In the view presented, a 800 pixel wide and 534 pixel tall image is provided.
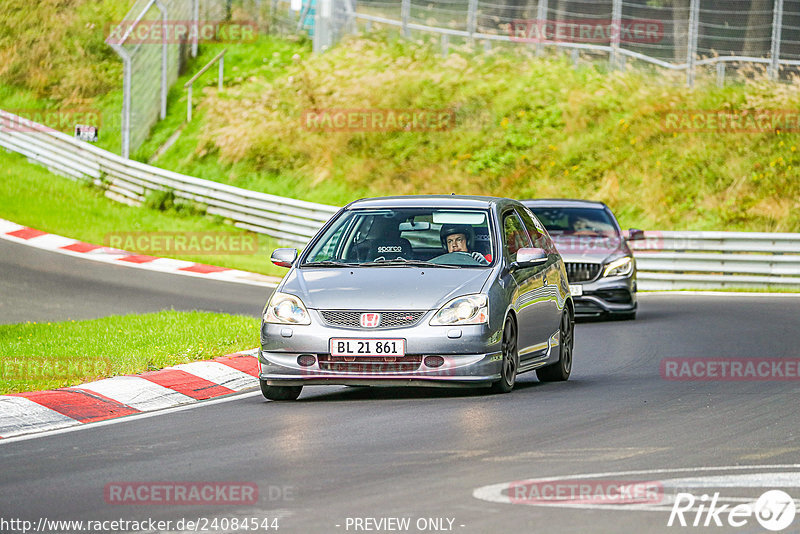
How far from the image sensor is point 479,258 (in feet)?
36.6

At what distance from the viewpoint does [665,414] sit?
9828 millimetres

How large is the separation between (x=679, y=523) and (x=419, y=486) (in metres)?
1.41

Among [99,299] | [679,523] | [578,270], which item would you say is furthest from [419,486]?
[99,299]

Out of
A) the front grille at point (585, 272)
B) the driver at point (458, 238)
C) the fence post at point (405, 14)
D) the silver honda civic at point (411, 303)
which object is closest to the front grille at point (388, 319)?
the silver honda civic at point (411, 303)

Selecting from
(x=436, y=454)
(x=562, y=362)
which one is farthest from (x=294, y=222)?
(x=436, y=454)

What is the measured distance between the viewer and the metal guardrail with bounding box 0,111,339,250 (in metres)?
28.5

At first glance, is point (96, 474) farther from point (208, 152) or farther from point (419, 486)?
point (208, 152)

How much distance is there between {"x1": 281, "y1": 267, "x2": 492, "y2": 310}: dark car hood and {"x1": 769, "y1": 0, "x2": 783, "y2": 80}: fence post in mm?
21466

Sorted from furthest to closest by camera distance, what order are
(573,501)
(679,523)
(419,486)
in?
(419,486), (573,501), (679,523)

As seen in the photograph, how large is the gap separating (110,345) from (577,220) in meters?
8.48

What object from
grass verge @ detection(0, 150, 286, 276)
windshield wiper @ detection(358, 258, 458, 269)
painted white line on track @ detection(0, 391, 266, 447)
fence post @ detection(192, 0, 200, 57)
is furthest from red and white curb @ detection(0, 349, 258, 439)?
fence post @ detection(192, 0, 200, 57)

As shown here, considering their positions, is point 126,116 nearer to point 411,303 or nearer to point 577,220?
point 577,220

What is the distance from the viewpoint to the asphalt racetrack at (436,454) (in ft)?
21.3

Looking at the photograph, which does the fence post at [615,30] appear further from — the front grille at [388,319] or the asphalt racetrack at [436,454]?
the front grille at [388,319]
